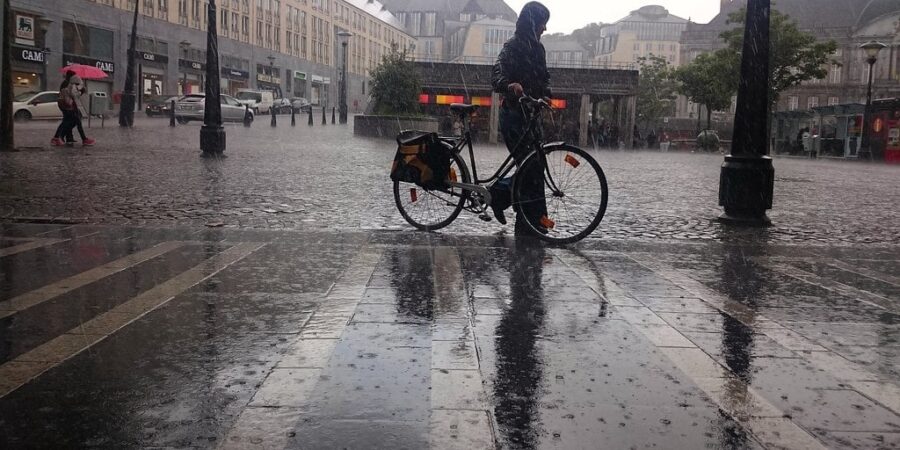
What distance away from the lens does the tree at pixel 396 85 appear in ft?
108

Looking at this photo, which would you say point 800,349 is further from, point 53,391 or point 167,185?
point 167,185

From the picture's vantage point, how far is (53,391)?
276 centimetres

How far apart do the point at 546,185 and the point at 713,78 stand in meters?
54.4

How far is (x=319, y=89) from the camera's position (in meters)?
84.9

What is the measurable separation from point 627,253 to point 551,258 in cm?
75

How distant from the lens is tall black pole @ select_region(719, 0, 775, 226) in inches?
314

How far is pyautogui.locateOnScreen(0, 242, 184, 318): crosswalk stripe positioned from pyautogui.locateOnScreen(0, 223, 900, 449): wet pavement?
0.03 m

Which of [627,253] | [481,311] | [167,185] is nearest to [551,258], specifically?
[627,253]

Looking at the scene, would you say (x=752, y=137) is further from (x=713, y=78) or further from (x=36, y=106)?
(x=713, y=78)

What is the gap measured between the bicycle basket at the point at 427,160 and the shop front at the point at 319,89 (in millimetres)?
77125

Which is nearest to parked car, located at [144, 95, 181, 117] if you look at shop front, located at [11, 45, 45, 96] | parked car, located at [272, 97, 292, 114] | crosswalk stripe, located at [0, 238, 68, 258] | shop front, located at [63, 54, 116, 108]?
Answer: shop front, located at [63, 54, 116, 108]

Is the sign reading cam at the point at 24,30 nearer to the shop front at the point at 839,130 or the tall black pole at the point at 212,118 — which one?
the tall black pole at the point at 212,118

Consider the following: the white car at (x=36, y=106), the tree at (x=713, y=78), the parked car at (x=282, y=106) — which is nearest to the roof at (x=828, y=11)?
the tree at (x=713, y=78)

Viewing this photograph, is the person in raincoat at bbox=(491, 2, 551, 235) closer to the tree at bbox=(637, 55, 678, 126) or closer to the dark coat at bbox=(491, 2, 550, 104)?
the dark coat at bbox=(491, 2, 550, 104)
